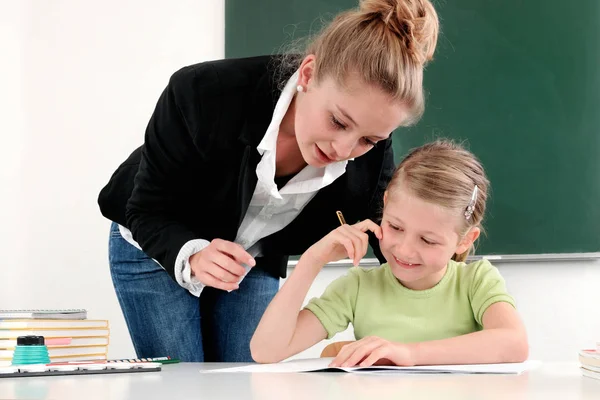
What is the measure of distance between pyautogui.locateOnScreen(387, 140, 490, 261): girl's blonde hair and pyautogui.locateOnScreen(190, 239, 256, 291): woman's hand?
0.36 metres

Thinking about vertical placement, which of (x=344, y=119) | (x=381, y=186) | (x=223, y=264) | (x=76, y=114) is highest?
(x=76, y=114)

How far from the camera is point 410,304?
1.51 meters

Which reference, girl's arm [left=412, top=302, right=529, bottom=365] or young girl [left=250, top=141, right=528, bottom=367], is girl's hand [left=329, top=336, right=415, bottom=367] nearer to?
girl's arm [left=412, top=302, right=529, bottom=365]

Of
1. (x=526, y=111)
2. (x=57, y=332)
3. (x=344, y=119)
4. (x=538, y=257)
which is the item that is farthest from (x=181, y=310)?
(x=526, y=111)

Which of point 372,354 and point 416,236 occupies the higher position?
point 416,236

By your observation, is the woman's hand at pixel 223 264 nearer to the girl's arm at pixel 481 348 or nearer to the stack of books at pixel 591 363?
the girl's arm at pixel 481 348

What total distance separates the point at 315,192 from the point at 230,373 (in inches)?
22.9

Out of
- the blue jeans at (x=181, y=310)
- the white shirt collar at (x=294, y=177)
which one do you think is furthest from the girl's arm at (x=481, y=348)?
the blue jeans at (x=181, y=310)

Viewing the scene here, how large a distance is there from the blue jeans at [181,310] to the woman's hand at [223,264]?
35 centimetres

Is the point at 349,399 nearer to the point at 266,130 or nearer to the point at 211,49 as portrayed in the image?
the point at 266,130

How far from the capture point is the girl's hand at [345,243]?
1375 mm

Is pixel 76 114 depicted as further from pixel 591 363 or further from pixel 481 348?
pixel 591 363

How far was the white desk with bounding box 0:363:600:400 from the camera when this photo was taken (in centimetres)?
88

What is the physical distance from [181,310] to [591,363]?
3.12 feet
